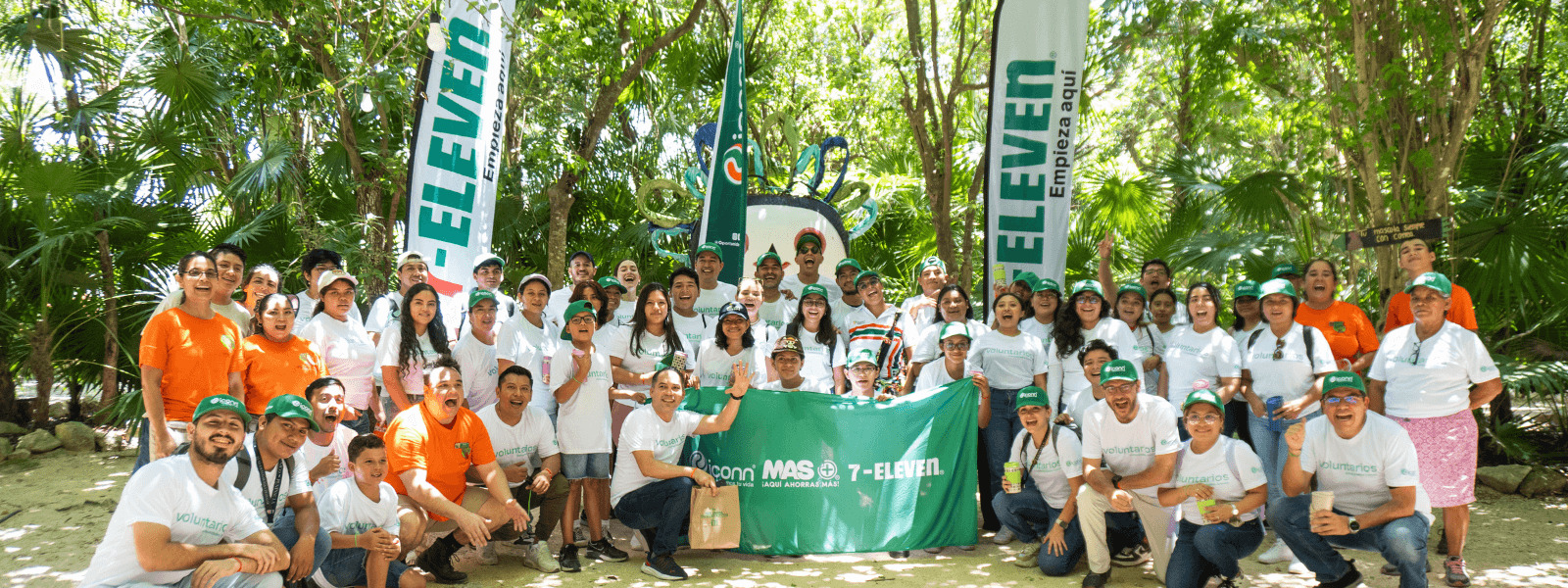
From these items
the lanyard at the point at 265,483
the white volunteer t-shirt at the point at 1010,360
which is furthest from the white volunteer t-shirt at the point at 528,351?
the white volunteer t-shirt at the point at 1010,360

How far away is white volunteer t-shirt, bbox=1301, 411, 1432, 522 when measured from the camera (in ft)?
14.9

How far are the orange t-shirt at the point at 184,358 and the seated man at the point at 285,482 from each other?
2.10 ft

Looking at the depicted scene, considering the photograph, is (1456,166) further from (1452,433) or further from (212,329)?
(212,329)

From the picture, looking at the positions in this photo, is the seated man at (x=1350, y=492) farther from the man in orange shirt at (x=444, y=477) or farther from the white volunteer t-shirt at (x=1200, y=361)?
the man in orange shirt at (x=444, y=477)

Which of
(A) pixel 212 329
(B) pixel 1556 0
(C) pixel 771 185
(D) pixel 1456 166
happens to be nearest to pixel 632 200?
(C) pixel 771 185

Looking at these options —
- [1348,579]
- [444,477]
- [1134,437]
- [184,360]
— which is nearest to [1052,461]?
[1134,437]

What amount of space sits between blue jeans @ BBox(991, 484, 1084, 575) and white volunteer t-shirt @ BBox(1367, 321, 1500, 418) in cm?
183

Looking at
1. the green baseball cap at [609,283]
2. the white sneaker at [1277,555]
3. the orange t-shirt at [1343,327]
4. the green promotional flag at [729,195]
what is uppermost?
the green promotional flag at [729,195]

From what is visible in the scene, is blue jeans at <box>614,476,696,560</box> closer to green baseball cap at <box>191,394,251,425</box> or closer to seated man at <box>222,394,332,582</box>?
seated man at <box>222,394,332,582</box>

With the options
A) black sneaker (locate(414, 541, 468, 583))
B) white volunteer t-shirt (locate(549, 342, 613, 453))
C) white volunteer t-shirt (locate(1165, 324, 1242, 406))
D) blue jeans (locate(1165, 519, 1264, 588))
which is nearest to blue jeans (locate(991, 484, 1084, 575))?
blue jeans (locate(1165, 519, 1264, 588))

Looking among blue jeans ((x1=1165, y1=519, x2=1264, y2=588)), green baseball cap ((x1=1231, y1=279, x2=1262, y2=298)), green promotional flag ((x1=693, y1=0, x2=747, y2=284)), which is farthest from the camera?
green promotional flag ((x1=693, y1=0, x2=747, y2=284))

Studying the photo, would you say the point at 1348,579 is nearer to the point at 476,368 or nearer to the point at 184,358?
the point at 476,368

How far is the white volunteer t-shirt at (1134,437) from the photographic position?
495 cm

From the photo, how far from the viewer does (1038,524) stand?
563 cm
